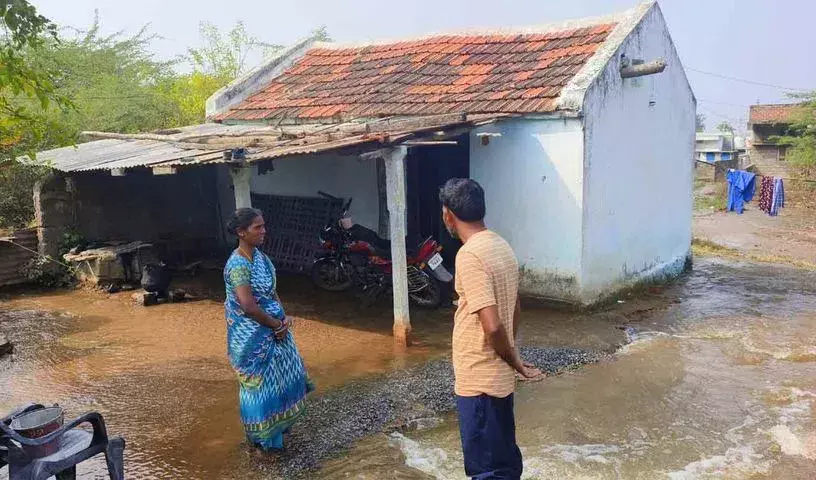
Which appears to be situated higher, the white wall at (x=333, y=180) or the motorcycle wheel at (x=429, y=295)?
the white wall at (x=333, y=180)

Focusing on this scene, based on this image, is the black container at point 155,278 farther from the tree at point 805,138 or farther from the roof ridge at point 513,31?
the tree at point 805,138

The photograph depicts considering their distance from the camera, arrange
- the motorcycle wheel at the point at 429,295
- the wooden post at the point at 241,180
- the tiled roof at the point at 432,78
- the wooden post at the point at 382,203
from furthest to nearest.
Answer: the wooden post at the point at 382,203, the tiled roof at the point at 432,78, the motorcycle wheel at the point at 429,295, the wooden post at the point at 241,180

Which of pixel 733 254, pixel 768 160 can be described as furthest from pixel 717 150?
pixel 733 254

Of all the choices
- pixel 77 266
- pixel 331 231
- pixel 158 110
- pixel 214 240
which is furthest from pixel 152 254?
pixel 158 110

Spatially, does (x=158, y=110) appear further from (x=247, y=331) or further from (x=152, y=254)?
(x=247, y=331)

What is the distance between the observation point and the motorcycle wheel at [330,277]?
9.49 meters

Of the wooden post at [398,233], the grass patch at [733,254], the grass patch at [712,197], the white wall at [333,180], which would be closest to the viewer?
the wooden post at [398,233]

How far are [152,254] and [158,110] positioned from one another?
6.69m

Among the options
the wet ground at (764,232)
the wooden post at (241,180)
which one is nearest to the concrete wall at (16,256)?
the wooden post at (241,180)

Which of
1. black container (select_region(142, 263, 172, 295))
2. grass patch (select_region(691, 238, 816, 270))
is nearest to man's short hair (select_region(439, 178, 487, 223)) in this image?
black container (select_region(142, 263, 172, 295))

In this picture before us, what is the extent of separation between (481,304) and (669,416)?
329 centimetres

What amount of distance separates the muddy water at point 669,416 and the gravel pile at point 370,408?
0.19 metres

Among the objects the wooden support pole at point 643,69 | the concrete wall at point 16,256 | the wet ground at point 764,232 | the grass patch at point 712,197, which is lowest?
the wet ground at point 764,232

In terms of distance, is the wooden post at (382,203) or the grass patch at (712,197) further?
the grass patch at (712,197)
